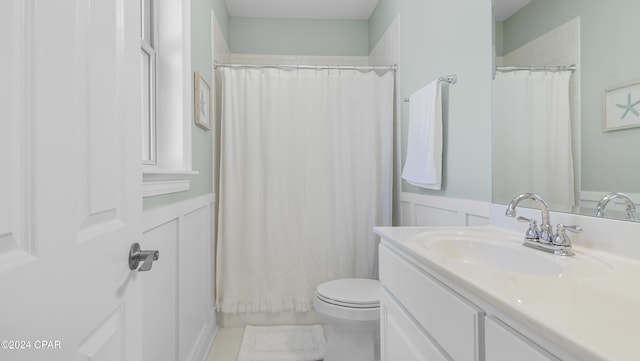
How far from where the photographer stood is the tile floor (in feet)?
6.24

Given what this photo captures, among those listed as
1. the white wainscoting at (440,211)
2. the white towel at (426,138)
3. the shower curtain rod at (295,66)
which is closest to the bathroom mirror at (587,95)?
the white wainscoting at (440,211)

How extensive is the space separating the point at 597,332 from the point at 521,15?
1158 millimetres

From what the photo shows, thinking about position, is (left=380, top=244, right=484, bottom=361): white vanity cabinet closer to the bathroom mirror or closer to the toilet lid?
the toilet lid

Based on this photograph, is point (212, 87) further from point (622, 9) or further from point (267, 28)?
point (622, 9)

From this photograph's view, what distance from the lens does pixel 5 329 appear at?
36 cm

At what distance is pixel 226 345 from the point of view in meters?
2.03

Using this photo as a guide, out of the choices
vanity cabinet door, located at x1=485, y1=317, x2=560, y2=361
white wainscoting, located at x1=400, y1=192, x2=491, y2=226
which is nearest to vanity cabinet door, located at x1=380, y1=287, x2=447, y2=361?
vanity cabinet door, located at x1=485, y1=317, x2=560, y2=361

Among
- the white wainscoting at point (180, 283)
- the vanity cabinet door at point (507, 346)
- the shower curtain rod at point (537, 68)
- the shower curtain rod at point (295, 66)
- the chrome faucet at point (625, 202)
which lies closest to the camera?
the vanity cabinet door at point (507, 346)

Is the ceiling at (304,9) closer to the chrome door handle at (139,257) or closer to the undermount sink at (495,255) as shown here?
the undermount sink at (495,255)

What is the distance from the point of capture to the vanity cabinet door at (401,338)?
0.85m

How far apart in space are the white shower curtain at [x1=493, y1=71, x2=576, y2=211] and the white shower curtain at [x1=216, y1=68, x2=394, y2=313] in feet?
3.55

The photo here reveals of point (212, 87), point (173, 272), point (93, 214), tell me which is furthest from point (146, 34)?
point (93, 214)

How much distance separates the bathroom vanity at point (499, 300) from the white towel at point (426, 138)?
543 millimetres

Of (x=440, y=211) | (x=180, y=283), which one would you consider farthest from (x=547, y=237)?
(x=180, y=283)
